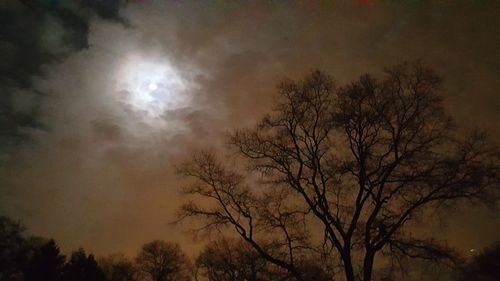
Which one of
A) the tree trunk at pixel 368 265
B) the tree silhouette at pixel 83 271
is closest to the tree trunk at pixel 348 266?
the tree trunk at pixel 368 265

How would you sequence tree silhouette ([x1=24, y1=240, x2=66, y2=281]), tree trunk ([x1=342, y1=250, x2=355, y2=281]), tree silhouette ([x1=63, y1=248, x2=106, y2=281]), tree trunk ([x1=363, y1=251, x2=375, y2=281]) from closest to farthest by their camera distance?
tree trunk ([x1=342, y1=250, x2=355, y2=281]) < tree trunk ([x1=363, y1=251, x2=375, y2=281]) < tree silhouette ([x1=24, y1=240, x2=66, y2=281]) < tree silhouette ([x1=63, y1=248, x2=106, y2=281])

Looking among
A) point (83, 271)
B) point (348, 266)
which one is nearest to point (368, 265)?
point (348, 266)

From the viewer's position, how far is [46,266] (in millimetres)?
43000

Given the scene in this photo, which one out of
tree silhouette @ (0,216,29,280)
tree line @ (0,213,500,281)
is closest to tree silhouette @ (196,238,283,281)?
tree line @ (0,213,500,281)

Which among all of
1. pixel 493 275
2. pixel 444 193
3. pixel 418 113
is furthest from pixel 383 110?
pixel 493 275

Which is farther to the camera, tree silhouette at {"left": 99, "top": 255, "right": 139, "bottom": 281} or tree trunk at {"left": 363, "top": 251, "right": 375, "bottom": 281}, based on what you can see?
tree silhouette at {"left": 99, "top": 255, "right": 139, "bottom": 281}

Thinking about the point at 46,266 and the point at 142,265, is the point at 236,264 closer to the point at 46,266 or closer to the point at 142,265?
the point at 46,266

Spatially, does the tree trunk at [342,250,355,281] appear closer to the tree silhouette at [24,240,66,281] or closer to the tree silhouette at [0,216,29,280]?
the tree silhouette at [24,240,66,281]

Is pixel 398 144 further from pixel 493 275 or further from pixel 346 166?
pixel 493 275

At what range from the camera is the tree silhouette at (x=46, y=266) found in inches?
1658

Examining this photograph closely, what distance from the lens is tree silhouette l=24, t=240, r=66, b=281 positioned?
4212cm

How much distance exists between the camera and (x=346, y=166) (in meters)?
18.9

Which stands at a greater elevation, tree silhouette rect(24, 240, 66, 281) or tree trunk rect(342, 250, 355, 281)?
tree silhouette rect(24, 240, 66, 281)

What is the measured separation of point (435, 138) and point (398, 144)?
1.39 metres
